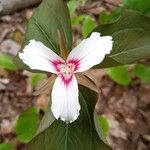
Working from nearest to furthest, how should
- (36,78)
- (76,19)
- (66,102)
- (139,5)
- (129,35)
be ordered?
(66,102) < (129,35) < (139,5) < (36,78) < (76,19)

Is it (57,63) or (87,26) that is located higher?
(57,63)

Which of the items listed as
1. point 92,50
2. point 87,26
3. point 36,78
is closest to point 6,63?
point 36,78

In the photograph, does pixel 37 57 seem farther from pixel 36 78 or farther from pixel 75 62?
pixel 36 78

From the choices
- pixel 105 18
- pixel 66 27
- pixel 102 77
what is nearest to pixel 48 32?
pixel 66 27

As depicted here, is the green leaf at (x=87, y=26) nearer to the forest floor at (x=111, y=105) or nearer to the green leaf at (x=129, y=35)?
the forest floor at (x=111, y=105)

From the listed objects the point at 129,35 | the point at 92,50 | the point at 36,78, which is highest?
the point at 92,50

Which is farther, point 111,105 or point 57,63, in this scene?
point 111,105

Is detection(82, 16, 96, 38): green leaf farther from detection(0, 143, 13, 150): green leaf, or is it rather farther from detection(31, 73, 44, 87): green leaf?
detection(0, 143, 13, 150): green leaf

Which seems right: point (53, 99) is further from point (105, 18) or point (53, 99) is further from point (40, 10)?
point (105, 18)
